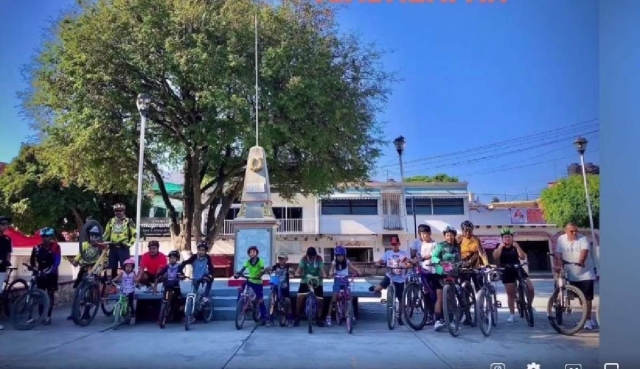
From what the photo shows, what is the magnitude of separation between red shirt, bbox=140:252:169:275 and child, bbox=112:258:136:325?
8.9 inches

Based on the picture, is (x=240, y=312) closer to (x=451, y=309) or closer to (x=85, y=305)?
(x=85, y=305)

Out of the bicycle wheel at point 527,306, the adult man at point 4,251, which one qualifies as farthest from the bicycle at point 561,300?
the adult man at point 4,251

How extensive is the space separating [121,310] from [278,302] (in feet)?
5.72

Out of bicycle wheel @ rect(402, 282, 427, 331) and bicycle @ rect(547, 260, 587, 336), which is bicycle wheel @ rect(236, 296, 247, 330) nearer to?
bicycle wheel @ rect(402, 282, 427, 331)

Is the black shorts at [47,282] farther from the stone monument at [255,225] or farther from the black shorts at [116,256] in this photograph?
the stone monument at [255,225]

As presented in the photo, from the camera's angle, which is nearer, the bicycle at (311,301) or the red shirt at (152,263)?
the bicycle at (311,301)

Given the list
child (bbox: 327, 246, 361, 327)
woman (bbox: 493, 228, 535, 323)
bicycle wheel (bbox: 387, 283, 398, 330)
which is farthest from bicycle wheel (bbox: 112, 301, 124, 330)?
woman (bbox: 493, 228, 535, 323)

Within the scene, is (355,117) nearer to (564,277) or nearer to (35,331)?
(564,277)

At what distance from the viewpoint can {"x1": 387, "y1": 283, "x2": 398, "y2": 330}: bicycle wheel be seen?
17.8 feet

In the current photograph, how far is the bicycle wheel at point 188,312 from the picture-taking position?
5.32 metres

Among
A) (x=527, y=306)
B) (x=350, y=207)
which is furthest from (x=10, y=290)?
(x=350, y=207)

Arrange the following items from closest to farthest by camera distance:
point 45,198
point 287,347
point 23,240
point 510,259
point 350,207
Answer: point 287,347 → point 510,259 → point 23,240 → point 45,198 → point 350,207

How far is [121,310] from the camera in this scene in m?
5.52

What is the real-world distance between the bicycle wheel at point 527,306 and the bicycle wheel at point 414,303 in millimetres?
1090
